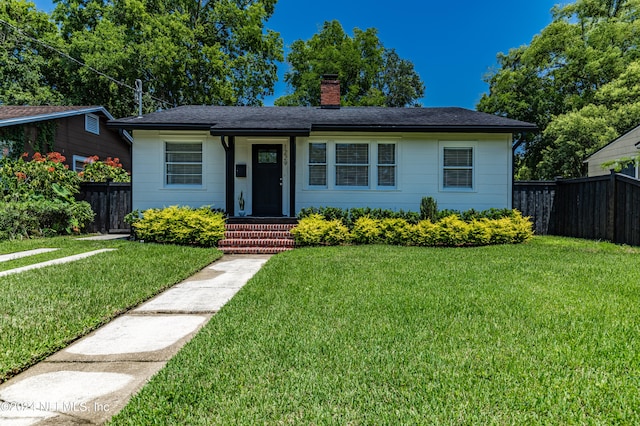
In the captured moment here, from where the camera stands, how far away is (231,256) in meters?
8.37

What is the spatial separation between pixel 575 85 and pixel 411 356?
25.0 metres

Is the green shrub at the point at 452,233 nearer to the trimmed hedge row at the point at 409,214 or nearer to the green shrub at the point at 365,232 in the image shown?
the trimmed hedge row at the point at 409,214

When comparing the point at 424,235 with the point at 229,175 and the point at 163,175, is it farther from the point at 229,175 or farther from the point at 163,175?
the point at 163,175

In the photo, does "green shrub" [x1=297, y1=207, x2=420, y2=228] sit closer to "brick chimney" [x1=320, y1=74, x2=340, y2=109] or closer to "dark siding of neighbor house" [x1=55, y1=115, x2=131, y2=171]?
"brick chimney" [x1=320, y1=74, x2=340, y2=109]

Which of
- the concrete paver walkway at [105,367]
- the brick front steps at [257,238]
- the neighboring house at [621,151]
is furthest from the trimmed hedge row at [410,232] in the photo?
the neighboring house at [621,151]

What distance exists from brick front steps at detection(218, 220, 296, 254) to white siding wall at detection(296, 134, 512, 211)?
148 cm

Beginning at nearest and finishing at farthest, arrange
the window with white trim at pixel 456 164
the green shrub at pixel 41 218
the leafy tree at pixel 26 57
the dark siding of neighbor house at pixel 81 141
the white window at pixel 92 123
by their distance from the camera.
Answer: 1. the green shrub at pixel 41 218
2. the window with white trim at pixel 456 164
3. the dark siding of neighbor house at pixel 81 141
4. the white window at pixel 92 123
5. the leafy tree at pixel 26 57

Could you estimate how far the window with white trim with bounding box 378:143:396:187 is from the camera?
11.0 m

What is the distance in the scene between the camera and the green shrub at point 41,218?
960 cm

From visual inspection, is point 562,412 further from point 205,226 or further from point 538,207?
point 538,207

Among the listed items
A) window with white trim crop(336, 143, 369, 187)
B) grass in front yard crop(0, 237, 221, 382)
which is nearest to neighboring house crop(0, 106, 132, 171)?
grass in front yard crop(0, 237, 221, 382)

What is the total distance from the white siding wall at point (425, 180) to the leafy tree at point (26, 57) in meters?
20.0

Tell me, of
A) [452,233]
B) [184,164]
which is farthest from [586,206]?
[184,164]

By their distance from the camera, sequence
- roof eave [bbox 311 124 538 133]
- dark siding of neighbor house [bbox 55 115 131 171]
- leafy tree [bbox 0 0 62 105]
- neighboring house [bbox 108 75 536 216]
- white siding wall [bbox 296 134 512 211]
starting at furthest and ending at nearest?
leafy tree [bbox 0 0 62 105]
dark siding of neighbor house [bbox 55 115 131 171]
white siding wall [bbox 296 134 512 211]
neighboring house [bbox 108 75 536 216]
roof eave [bbox 311 124 538 133]
